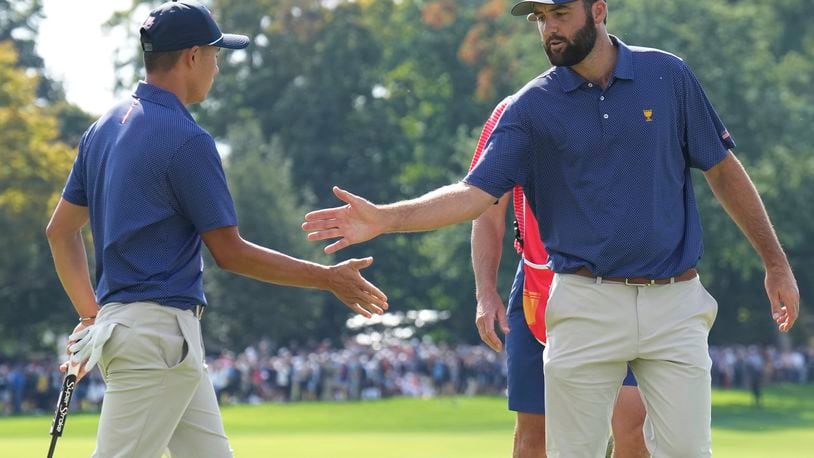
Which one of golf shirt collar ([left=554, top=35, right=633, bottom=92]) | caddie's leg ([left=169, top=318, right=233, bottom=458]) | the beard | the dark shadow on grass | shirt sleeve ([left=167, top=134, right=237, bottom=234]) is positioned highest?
the beard

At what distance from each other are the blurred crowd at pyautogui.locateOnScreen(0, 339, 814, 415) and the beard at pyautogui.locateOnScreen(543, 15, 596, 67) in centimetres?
3409

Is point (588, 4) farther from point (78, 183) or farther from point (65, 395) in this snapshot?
point (65, 395)

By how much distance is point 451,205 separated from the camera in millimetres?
6527

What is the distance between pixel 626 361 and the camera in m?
6.77

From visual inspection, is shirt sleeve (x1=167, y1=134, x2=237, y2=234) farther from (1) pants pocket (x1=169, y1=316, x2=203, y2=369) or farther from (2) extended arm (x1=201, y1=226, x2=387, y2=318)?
(1) pants pocket (x1=169, y1=316, x2=203, y2=369)

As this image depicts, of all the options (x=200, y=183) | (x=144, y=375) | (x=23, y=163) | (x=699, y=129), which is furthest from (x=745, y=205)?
(x=23, y=163)

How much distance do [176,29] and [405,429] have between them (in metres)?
23.6

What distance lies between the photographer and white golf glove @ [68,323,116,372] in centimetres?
631

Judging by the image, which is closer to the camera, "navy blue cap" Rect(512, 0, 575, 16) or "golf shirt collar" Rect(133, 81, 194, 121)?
"golf shirt collar" Rect(133, 81, 194, 121)

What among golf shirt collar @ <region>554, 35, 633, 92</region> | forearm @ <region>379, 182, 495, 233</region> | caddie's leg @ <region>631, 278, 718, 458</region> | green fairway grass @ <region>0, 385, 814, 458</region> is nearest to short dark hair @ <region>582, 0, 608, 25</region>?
golf shirt collar @ <region>554, 35, 633, 92</region>

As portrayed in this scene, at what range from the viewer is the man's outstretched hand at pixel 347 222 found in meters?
6.04

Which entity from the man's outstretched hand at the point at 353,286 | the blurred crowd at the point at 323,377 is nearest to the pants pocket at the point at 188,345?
the man's outstretched hand at the point at 353,286

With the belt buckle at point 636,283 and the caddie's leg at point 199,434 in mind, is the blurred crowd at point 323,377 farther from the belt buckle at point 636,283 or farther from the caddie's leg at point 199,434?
the caddie's leg at point 199,434

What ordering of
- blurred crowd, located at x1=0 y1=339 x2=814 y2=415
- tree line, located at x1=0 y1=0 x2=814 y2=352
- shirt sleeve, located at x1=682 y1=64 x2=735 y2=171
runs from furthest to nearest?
tree line, located at x1=0 y1=0 x2=814 y2=352 → blurred crowd, located at x1=0 y1=339 x2=814 y2=415 → shirt sleeve, located at x1=682 y1=64 x2=735 y2=171
